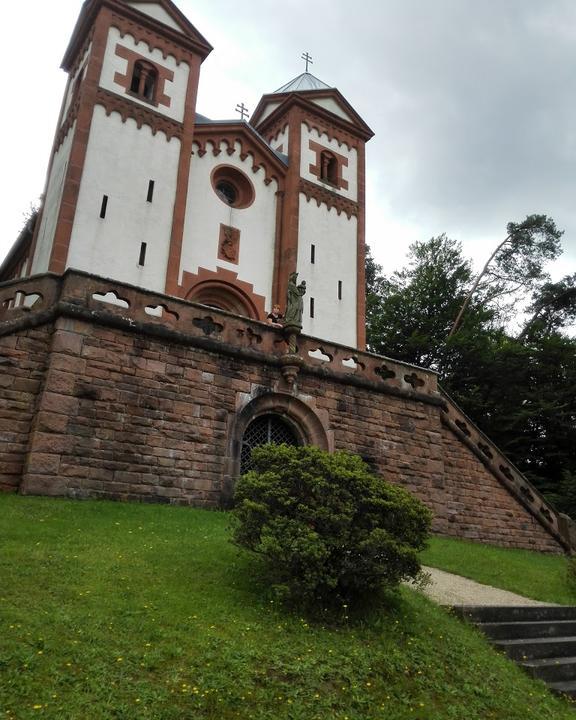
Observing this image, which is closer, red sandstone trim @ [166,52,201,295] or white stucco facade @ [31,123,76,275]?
white stucco facade @ [31,123,76,275]

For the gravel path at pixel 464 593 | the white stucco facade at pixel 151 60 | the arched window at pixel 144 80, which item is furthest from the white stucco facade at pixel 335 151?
the gravel path at pixel 464 593

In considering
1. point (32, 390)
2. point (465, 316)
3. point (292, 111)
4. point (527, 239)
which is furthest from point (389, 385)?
point (527, 239)

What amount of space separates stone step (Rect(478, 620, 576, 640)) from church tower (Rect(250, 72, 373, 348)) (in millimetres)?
12548

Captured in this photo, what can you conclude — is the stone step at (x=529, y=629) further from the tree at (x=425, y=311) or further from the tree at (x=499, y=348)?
the tree at (x=425, y=311)

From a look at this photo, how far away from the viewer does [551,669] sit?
6422 millimetres

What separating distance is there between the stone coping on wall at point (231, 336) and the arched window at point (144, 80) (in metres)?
7.72

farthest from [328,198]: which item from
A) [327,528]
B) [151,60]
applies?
[327,528]

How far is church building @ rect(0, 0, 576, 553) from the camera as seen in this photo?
10453 mm

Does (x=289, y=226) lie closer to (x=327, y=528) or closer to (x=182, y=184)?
(x=182, y=184)

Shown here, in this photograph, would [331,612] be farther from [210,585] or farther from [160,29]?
[160,29]

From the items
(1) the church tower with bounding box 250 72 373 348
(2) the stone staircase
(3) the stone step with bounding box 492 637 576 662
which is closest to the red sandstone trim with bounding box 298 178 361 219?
(1) the church tower with bounding box 250 72 373 348

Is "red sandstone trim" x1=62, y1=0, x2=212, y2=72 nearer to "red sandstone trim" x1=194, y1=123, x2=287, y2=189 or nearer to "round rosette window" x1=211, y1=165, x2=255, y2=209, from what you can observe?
"red sandstone trim" x1=194, y1=123, x2=287, y2=189

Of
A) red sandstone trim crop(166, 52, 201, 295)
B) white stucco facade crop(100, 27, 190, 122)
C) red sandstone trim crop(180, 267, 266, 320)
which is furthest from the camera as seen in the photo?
white stucco facade crop(100, 27, 190, 122)

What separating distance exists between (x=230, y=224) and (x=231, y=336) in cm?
748
